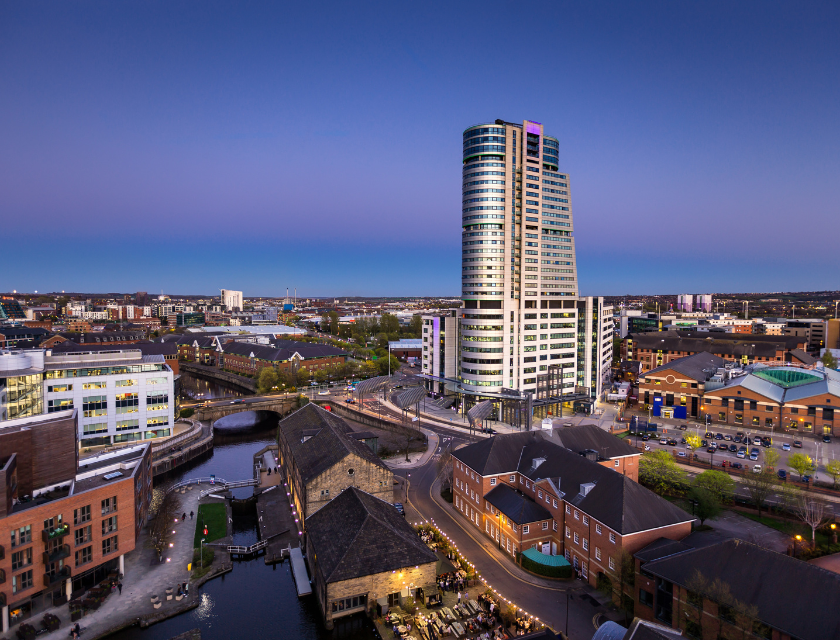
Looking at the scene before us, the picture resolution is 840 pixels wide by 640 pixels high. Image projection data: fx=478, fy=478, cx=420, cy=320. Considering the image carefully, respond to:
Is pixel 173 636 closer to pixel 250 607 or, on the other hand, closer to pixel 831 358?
pixel 250 607

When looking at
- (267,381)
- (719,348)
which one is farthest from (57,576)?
(719,348)

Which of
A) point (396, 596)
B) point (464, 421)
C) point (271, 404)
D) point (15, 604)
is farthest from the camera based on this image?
point (271, 404)

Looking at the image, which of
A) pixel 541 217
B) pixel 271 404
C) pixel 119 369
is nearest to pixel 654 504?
pixel 541 217

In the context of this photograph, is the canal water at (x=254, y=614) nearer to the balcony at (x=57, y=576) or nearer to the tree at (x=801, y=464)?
the balcony at (x=57, y=576)

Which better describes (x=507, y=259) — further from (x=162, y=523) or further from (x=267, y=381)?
(x=162, y=523)

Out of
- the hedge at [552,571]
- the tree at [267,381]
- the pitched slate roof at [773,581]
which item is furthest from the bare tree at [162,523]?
the tree at [267,381]

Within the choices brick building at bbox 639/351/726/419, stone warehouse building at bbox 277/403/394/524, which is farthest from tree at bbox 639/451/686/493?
brick building at bbox 639/351/726/419

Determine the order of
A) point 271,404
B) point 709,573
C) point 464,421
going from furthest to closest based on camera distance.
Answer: point 271,404 → point 464,421 → point 709,573
